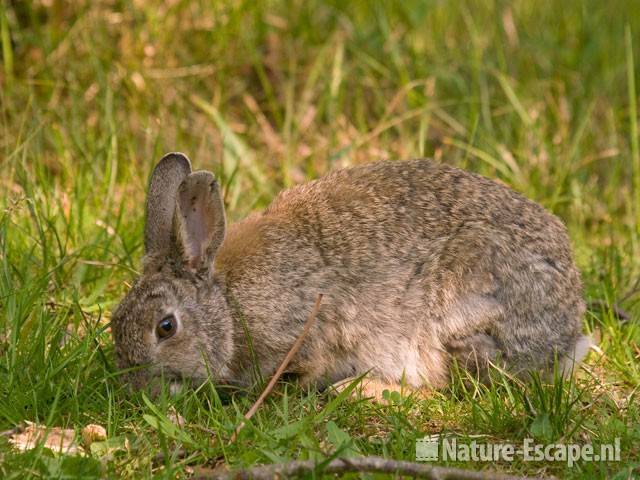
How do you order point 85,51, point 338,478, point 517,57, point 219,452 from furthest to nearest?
point 517,57
point 85,51
point 219,452
point 338,478

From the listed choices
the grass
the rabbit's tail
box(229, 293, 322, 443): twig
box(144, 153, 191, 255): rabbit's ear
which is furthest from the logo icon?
box(144, 153, 191, 255): rabbit's ear

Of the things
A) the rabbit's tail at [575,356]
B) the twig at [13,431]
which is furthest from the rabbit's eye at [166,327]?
the rabbit's tail at [575,356]

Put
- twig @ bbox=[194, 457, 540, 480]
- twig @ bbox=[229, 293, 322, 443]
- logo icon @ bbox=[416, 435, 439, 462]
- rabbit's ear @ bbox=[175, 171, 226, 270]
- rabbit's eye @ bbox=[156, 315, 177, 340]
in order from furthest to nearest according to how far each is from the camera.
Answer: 1. rabbit's ear @ bbox=[175, 171, 226, 270]
2. rabbit's eye @ bbox=[156, 315, 177, 340]
3. twig @ bbox=[229, 293, 322, 443]
4. logo icon @ bbox=[416, 435, 439, 462]
5. twig @ bbox=[194, 457, 540, 480]

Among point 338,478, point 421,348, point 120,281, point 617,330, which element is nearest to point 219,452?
point 338,478

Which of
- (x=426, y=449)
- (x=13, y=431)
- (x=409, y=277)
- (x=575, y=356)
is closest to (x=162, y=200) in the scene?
(x=409, y=277)

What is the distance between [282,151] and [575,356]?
111 inches

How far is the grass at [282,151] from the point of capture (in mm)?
4184

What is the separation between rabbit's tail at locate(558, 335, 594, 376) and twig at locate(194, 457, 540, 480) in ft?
4.84

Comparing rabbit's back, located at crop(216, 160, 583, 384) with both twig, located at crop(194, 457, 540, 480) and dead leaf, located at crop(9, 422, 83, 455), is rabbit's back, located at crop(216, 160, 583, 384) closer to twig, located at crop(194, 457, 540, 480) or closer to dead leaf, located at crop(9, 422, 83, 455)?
dead leaf, located at crop(9, 422, 83, 455)

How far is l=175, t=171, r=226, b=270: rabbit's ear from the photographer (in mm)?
4711

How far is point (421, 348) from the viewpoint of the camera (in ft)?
16.4

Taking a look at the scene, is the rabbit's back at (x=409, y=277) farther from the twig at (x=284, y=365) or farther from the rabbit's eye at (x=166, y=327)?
the rabbit's eye at (x=166, y=327)

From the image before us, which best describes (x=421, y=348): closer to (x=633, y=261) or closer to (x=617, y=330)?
(x=617, y=330)

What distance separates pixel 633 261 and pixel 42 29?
13.9 ft
